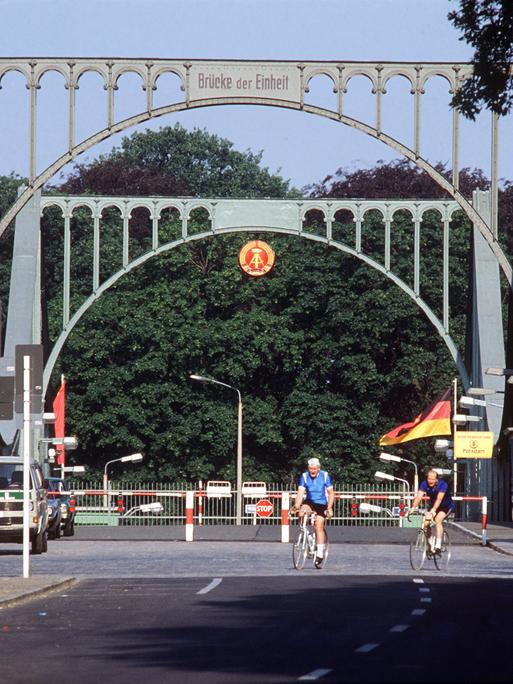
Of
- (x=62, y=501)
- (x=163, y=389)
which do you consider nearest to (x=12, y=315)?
(x=62, y=501)

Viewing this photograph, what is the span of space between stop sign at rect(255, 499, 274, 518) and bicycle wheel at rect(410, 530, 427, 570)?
28.0m

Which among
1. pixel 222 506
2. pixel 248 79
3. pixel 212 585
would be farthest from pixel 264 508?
pixel 212 585

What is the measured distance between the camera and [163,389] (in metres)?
69.1

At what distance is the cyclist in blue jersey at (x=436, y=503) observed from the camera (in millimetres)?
29141

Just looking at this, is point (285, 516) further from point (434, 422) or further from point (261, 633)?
point (261, 633)

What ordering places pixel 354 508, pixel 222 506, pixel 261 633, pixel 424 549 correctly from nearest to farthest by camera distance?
1. pixel 261 633
2. pixel 424 549
3. pixel 354 508
4. pixel 222 506

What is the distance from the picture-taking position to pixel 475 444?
49219 mm

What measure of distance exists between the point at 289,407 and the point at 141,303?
7.08m

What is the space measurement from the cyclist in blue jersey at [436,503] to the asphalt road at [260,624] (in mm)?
558

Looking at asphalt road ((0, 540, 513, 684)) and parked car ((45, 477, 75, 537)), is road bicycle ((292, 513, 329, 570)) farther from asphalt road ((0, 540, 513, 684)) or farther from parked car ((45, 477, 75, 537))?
parked car ((45, 477, 75, 537))

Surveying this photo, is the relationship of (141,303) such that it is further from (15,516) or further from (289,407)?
(15,516)

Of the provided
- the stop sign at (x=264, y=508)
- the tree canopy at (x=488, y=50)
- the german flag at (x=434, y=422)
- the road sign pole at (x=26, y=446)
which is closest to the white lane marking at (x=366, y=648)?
the tree canopy at (x=488, y=50)

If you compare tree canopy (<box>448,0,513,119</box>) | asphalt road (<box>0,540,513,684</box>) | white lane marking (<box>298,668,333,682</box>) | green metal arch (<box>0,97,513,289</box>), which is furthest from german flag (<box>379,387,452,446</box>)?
white lane marking (<box>298,668,333,682</box>)

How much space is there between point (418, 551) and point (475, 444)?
20443mm
